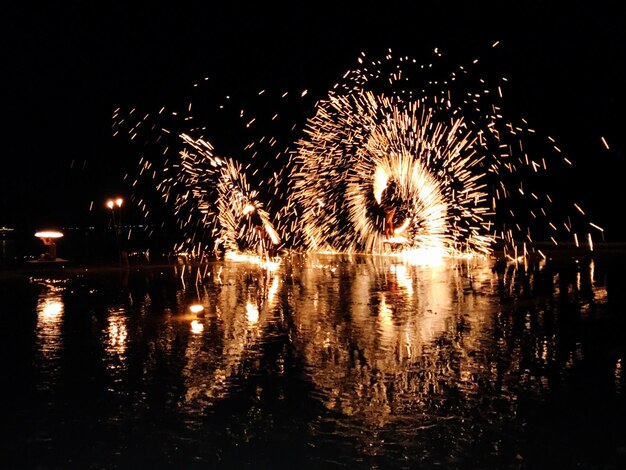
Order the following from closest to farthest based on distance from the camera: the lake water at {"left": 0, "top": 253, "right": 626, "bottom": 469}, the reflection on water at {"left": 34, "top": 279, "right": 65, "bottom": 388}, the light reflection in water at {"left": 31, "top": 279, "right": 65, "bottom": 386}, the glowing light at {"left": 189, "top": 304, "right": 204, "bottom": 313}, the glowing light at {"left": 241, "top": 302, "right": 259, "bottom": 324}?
the lake water at {"left": 0, "top": 253, "right": 626, "bottom": 469}
the reflection on water at {"left": 34, "top": 279, "right": 65, "bottom": 388}
the light reflection in water at {"left": 31, "top": 279, "right": 65, "bottom": 386}
the glowing light at {"left": 241, "top": 302, "right": 259, "bottom": 324}
the glowing light at {"left": 189, "top": 304, "right": 204, "bottom": 313}

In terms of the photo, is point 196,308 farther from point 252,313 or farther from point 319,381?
point 319,381

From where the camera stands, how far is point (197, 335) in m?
12.6

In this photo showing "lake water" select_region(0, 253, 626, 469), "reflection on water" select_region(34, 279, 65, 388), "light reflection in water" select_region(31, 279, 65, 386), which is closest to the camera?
"lake water" select_region(0, 253, 626, 469)

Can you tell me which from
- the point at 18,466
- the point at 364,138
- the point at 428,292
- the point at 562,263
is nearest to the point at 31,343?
the point at 18,466

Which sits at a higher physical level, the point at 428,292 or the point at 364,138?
the point at 364,138

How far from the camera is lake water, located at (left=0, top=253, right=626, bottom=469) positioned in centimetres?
636

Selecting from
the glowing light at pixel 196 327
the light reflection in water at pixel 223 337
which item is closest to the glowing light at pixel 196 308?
the light reflection in water at pixel 223 337

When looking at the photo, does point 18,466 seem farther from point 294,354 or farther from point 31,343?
point 31,343

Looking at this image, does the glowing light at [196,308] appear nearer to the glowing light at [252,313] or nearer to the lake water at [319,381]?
the lake water at [319,381]

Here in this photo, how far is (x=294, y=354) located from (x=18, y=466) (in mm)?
5299

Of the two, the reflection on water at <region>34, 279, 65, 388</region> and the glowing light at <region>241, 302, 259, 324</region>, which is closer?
the reflection on water at <region>34, 279, 65, 388</region>

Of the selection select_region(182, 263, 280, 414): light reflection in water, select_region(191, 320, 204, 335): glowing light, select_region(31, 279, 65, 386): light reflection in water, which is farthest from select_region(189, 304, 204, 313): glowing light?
select_region(31, 279, 65, 386): light reflection in water

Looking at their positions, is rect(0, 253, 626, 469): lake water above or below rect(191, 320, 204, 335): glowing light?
below

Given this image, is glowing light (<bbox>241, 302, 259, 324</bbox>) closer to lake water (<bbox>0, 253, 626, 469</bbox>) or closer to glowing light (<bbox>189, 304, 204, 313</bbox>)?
lake water (<bbox>0, 253, 626, 469</bbox>)
